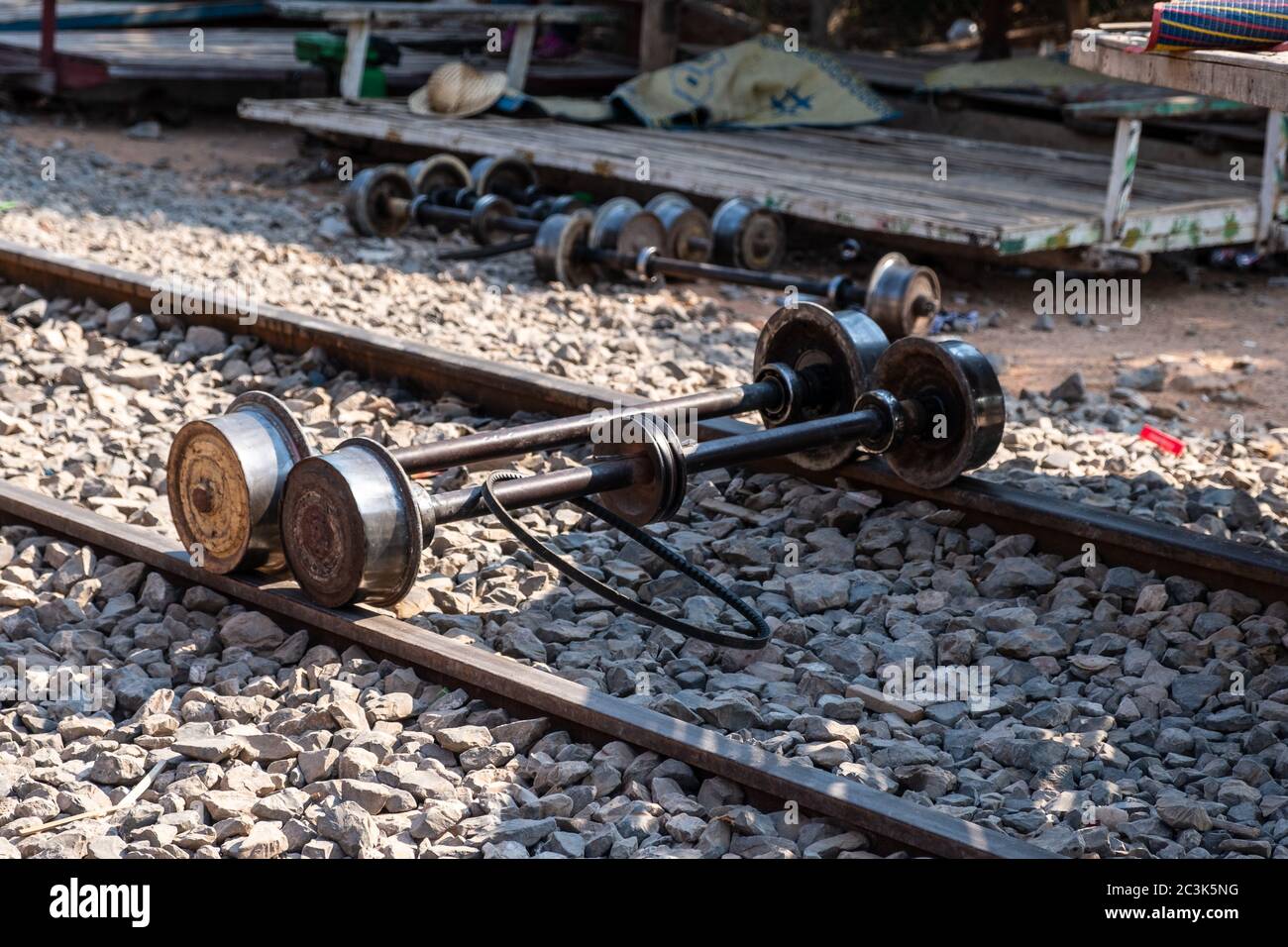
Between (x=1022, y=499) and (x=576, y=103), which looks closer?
(x=1022, y=499)

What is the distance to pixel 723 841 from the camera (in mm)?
3006

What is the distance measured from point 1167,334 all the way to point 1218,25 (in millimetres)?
3537

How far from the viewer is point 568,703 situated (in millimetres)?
3375

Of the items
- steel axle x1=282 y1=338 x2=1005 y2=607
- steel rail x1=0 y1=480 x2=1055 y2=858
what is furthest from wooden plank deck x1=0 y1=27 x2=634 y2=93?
steel rail x1=0 y1=480 x2=1055 y2=858

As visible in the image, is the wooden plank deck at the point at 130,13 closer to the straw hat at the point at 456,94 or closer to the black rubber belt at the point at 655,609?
the straw hat at the point at 456,94

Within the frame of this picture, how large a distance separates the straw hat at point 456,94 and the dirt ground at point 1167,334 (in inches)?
128

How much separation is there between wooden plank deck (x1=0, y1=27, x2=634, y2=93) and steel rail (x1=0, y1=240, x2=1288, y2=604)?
6.39 metres

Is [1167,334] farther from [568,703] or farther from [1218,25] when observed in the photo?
[568,703]

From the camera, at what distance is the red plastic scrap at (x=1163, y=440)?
5492 mm

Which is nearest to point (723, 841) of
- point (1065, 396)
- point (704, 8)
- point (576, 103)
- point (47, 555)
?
point (47, 555)

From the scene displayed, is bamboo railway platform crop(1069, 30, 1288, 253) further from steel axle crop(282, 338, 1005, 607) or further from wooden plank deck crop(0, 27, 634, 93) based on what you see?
wooden plank deck crop(0, 27, 634, 93)

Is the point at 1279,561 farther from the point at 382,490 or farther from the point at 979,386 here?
the point at 382,490

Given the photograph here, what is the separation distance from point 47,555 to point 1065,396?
3.64 m

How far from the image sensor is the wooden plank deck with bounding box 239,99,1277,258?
807cm
